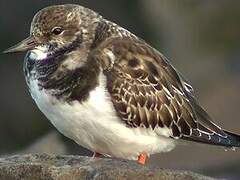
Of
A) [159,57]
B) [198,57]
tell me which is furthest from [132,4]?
[159,57]

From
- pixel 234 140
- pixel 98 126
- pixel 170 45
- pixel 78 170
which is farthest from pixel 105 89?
pixel 170 45

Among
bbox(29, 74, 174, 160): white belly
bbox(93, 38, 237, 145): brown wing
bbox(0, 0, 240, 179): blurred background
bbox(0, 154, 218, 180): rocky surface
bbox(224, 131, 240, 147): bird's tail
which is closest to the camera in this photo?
bbox(0, 154, 218, 180): rocky surface

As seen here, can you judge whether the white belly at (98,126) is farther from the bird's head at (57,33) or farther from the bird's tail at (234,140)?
the bird's tail at (234,140)

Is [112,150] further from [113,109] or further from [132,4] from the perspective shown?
[132,4]

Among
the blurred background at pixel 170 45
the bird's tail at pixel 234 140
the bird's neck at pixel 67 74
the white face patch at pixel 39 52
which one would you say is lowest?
the blurred background at pixel 170 45

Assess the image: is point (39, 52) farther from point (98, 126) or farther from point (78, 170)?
point (78, 170)

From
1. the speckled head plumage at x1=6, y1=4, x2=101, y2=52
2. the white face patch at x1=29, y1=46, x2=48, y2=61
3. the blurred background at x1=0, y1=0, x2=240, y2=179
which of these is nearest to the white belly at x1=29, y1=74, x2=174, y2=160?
the white face patch at x1=29, y1=46, x2=48, y2=61

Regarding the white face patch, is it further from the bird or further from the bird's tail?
the bird's tail

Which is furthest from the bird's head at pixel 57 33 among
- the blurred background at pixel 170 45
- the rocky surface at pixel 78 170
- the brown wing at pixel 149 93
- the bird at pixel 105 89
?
the blurred background at pixel 170 45
